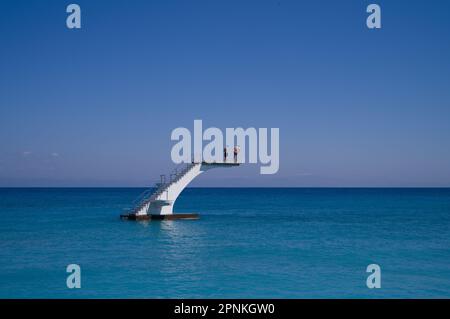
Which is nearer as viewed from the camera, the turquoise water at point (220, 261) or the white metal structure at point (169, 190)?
the turquoise water at point (220, 261)

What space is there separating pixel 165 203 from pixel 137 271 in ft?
58.6

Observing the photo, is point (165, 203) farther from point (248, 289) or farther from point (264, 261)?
point (248, 289)

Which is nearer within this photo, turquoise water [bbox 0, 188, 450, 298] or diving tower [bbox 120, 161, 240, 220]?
turquoise water [bbox 0, 188, 450, 298]

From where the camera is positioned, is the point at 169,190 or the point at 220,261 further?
the point at 169,190

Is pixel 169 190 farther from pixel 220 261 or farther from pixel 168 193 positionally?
pixel 220 261

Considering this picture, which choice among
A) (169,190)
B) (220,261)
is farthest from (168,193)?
(220,261)

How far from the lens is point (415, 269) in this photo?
22.2 m

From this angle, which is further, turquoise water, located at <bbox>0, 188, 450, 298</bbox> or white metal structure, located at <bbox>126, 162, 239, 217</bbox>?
white metal structure, located at <bbox>126, 162, 239, 217</bbox>

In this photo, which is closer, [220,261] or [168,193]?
[220,261]

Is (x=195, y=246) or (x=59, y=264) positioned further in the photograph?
(x=195, y=246)

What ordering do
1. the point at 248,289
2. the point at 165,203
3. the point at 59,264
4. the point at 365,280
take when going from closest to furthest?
1. the point at 248,289
2. the point at 365,280
3. the point at 59,264
4. the point at 165,203

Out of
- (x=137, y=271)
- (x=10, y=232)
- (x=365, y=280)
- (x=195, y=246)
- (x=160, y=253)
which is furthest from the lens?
(x=10, y=232)
